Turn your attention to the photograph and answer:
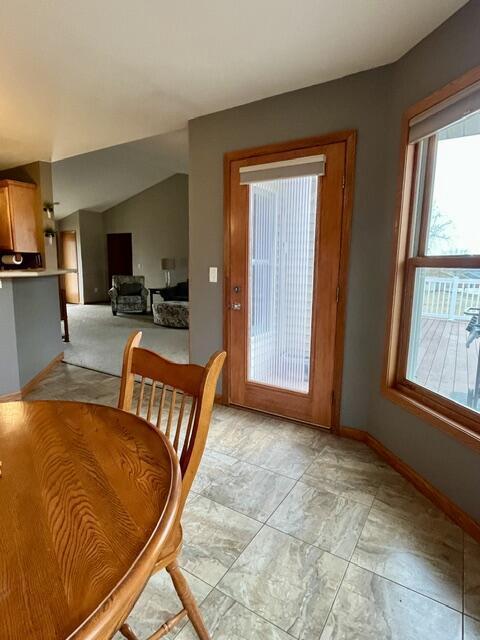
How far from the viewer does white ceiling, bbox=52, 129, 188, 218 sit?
6539 millimetres

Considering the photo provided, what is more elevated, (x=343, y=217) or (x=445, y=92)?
(x=445, y=92)

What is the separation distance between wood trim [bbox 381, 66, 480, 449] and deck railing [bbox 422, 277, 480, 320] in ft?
0.33

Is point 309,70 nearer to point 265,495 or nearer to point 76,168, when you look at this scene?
point 265,495

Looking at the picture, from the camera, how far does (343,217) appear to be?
234cm

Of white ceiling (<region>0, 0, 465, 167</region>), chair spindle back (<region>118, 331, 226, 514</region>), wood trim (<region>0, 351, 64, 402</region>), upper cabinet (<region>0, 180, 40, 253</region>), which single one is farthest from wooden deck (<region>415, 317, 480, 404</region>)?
upper cabinet (<region>0, 180, 40, 253</region>)

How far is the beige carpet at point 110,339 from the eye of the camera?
4.44 meters

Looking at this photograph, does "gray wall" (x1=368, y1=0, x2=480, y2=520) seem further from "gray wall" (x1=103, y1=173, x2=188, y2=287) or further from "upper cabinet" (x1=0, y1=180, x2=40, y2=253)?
"gray wall" (x1=103, y1=173, x2=188, y2=287)

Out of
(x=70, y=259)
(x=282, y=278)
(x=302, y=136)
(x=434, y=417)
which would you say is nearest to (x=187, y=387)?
(x=434, y=417)

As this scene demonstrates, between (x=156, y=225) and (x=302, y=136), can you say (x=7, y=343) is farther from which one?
(x=156, y=225)

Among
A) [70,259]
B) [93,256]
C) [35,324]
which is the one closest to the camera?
[35,324]

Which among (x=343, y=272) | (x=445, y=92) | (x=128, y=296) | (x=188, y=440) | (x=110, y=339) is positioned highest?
(x=445, y=92)

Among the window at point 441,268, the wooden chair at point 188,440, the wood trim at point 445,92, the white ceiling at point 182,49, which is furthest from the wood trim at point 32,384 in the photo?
the wood trim at point 445,92

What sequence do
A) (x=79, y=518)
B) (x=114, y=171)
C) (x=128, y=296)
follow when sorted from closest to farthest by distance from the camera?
(x=79, y=518)
(x=114, y=171)
(x=128, y=296)

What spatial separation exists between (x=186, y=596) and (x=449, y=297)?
1.77 m
